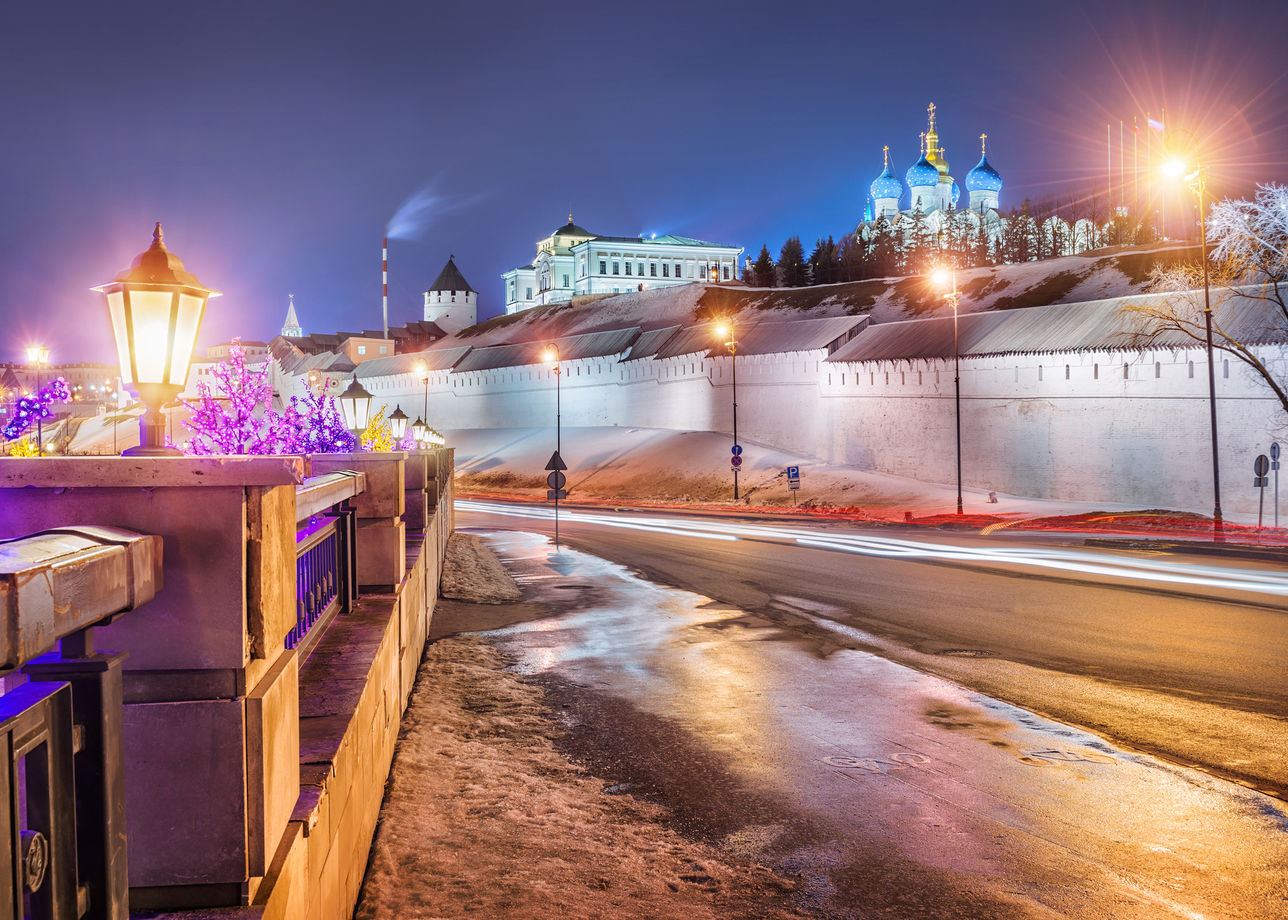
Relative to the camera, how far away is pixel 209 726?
2.62 metres

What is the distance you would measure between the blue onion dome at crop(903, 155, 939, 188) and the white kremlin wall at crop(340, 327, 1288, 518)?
51944mm

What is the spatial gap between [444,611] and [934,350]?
32876 mm

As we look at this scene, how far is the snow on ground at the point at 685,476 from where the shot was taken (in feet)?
121

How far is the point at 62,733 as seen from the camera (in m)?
1.89

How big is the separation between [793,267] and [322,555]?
9370 cm

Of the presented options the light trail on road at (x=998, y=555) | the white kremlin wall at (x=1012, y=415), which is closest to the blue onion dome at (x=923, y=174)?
the white kremlin wall at (x=1012, y=415)

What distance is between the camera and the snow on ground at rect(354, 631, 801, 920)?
14.7 feet

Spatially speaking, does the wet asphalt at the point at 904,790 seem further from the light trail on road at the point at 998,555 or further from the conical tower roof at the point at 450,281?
the conical tower roof at the point at 450,281

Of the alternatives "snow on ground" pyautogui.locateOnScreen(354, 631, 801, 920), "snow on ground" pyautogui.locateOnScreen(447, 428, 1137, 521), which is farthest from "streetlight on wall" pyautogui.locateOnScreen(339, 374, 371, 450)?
"snow on ground" pyautogui.locateOnScreen(447, 428, 1137, 521)

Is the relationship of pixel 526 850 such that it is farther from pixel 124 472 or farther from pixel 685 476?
pixel 685 476

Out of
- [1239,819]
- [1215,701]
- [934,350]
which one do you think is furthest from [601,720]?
[934,350]

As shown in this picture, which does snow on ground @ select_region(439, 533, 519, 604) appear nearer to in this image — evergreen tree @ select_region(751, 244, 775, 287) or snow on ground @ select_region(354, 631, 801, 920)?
snow on ground @ select_region(354, 631, 801, 920)

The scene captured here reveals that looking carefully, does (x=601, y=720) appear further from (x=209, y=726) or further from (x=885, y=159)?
(x=885, y=159)

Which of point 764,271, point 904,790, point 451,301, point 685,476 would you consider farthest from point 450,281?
point 904,790
